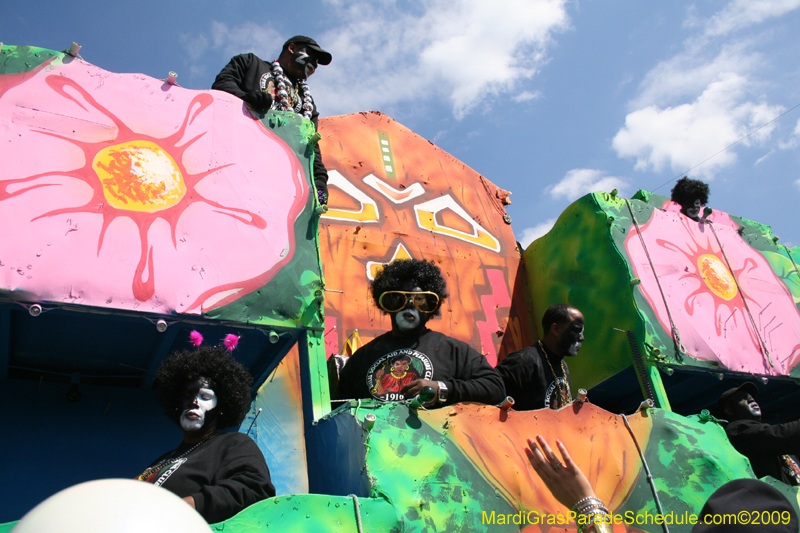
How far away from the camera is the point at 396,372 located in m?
4.01

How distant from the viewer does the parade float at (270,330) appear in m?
3.26

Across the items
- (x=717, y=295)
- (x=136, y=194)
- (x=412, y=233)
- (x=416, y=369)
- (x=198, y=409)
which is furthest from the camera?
(x=412, y=233)

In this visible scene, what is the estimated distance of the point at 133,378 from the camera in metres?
4.78

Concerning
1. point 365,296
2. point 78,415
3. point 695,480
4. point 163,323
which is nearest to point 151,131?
point 163,323

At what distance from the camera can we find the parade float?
3.26 metres

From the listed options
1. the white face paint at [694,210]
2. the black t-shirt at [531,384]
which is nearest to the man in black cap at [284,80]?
the black t-shirt at [531,384]

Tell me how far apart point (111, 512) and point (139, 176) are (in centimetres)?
342

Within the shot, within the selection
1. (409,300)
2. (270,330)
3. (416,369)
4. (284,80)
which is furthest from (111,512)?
(284,80)

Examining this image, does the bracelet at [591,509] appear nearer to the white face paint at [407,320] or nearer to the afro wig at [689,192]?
the white face paint at [407,320]

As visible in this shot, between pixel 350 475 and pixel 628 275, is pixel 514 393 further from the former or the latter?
pixel 628 275

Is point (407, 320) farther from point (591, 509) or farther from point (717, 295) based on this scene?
point (717, 295)

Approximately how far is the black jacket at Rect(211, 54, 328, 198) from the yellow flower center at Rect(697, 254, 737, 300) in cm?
454

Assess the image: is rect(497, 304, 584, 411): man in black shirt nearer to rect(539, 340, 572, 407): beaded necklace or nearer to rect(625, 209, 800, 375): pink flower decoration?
rect(539, 340, 572, 407): beaded necklace

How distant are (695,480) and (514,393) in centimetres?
123
